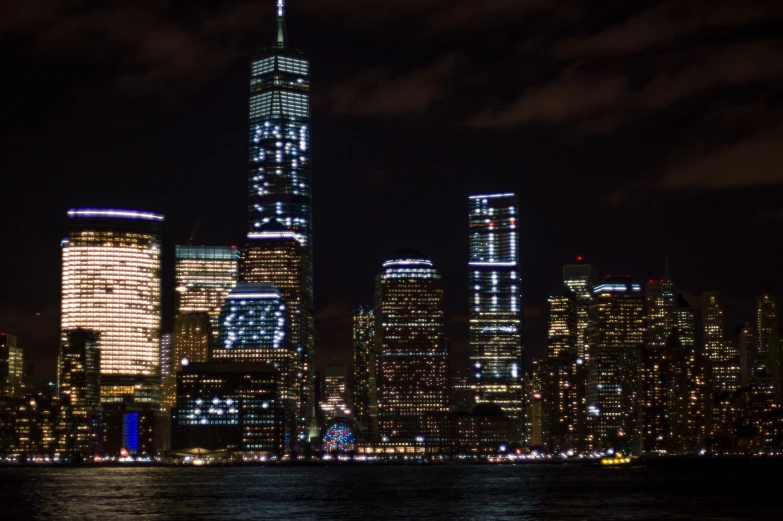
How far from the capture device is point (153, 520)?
146 metres

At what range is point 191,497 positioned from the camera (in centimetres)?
18975

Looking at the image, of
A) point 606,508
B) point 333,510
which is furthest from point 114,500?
point 606,508

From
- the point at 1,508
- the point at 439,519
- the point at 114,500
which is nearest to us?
the point at 439,519

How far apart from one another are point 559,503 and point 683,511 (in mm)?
21264


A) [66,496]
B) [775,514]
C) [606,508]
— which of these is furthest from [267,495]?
[775,514]

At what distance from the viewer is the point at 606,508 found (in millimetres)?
164000

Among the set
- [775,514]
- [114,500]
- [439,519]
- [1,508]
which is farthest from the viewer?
[114,500]

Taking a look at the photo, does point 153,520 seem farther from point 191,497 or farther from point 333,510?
point 191,497

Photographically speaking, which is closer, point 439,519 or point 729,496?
point 439,519

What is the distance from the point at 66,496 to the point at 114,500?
14.0 metres

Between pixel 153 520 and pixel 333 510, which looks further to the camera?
pixel 333 510

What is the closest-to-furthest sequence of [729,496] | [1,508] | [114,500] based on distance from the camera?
[1,508] → [114,500] → [729,496]

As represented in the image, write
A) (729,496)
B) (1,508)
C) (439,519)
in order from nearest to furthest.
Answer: (439,519) → (1,508) → (729,496)

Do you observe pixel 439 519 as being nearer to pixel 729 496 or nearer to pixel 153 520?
pixel 153 520
